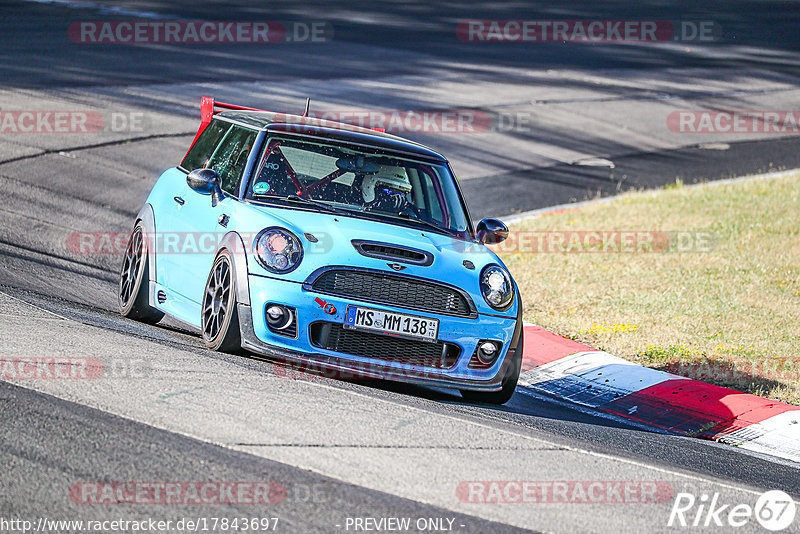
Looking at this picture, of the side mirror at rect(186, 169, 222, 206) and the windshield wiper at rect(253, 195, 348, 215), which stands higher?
the side mirror at rect(186, 169, 222, 206)

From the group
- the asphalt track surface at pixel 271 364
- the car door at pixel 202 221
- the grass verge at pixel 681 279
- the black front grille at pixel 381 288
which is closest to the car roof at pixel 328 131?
the car door at pixel 202 221

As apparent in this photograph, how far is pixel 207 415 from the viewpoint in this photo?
17.5ft

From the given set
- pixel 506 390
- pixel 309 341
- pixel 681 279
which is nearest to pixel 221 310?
pixel 309 341

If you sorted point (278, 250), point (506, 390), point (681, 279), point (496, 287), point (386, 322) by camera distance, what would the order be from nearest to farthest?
point (386, 322) → point (278, 250) → point (496, 287) → point (506, 390) → point (681, 279)

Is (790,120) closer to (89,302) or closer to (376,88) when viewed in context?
(376,88)

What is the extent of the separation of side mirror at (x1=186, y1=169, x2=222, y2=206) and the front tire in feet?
2.08

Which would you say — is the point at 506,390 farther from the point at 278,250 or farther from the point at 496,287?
the point at 278,250

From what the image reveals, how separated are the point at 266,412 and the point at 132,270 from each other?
10.6ft

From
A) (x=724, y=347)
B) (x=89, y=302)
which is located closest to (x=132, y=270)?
(x=89, y=302)

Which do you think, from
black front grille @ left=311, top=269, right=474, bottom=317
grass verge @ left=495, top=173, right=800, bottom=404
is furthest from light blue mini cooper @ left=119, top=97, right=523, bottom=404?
grass verge @ left=495, top=173, right=800, bottom=404

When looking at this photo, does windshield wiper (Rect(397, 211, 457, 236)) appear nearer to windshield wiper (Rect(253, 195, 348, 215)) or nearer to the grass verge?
windshield wiper (Rect(253, 195, 348, 215))

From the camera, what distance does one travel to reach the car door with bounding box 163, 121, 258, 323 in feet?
23.9

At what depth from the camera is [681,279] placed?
12.0 meters

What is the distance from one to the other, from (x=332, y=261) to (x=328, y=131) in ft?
4.94
